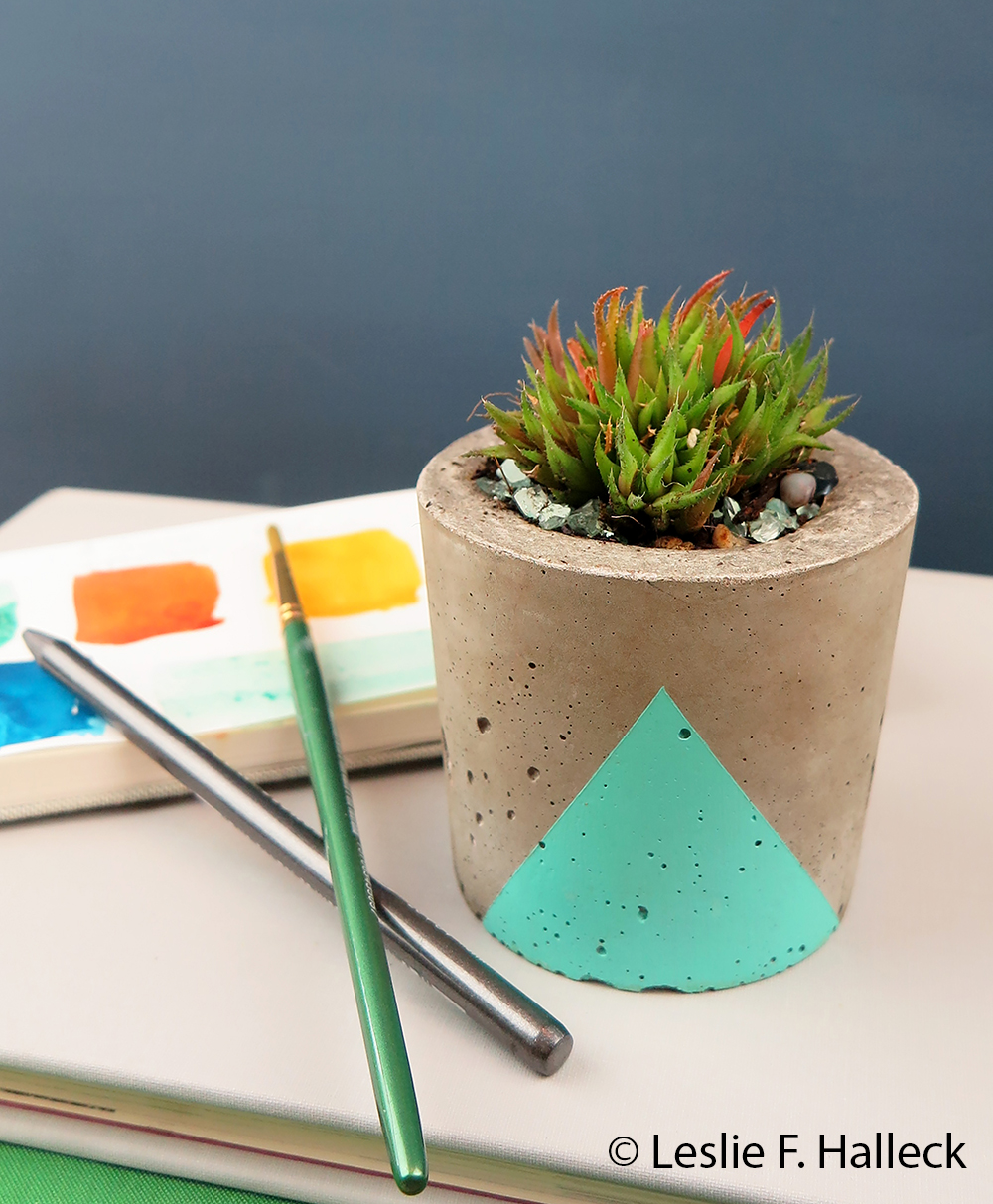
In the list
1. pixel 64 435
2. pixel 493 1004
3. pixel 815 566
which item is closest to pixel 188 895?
pixel 493 1004

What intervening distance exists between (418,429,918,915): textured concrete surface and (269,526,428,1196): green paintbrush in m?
0.05

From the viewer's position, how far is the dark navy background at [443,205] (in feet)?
2.63

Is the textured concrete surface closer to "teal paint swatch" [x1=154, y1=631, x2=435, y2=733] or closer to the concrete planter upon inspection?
the concrete planter

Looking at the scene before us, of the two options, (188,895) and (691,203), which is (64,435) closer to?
(691,203)

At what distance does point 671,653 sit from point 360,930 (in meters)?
0.14

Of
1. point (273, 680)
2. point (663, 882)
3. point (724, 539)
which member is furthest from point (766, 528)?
point (273, 680)

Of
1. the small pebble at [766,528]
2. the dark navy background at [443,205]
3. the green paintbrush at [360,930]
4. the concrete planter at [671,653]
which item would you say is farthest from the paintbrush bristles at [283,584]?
the dark navy background at [443,205]

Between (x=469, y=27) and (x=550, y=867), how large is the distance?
73 cm

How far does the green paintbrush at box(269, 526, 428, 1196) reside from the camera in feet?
0.98

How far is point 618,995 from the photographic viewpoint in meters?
0.39

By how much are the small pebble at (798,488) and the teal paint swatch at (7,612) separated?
40cm

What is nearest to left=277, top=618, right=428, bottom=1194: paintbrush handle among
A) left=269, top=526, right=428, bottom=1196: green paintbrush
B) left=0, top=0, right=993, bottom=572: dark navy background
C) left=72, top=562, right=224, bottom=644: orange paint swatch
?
left=269, top=526, right=428, bottom=1196: green paintbrush

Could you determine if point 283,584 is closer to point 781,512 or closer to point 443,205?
point 781,512

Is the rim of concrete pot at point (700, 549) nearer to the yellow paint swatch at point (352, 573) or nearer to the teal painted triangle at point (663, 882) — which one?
the teal painted triangle at point (663, 882)
